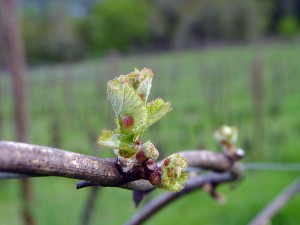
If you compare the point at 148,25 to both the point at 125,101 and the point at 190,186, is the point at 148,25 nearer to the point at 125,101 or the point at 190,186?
the point at 190,186

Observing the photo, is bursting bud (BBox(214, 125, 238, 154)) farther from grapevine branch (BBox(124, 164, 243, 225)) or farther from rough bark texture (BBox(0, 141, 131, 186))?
rough bark texture (BBox(0, 141, 131, 186))

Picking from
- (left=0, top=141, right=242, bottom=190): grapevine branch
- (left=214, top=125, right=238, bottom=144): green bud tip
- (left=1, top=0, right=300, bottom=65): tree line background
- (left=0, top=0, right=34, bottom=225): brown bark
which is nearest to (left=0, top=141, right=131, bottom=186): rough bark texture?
(left=0, top=141, right=242, bottom=190): grapevine branch

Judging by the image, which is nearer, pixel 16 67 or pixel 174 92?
pixel 16 67

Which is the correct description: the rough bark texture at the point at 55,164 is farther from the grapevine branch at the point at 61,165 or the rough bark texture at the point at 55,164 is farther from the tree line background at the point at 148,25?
the tree line background at the point at 148,25

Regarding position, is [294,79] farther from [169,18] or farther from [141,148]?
[169,18]

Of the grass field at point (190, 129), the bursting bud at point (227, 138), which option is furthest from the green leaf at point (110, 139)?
the grass field at point (190, 129)

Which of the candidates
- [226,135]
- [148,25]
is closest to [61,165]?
[226,135]
